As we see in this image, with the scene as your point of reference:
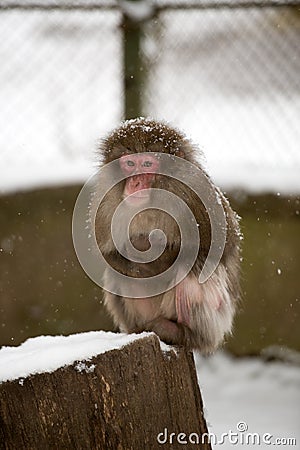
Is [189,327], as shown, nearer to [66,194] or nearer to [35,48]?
[66,194]

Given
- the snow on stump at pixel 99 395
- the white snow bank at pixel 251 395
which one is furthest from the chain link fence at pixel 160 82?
the snow on stump at pixel 99 395

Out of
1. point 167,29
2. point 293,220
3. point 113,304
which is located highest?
point 167,29

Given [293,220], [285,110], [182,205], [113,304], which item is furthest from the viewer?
[285,110]

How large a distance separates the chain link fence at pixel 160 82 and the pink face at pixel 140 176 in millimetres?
2280

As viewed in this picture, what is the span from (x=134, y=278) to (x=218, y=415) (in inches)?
75.8

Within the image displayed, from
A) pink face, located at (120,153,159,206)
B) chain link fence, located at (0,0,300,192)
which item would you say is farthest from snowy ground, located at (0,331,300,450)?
pink face, located at (120,153,159,206)

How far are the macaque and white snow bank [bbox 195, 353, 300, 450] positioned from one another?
1.36 meters

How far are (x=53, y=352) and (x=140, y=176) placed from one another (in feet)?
2.58

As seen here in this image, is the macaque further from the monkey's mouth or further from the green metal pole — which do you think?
the green metal pole

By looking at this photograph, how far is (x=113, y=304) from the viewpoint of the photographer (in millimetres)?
2865

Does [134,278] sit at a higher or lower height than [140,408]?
higher

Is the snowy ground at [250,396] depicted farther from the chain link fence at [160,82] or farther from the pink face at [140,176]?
the pink face at [140,176]

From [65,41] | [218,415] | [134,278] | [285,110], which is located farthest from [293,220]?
[134,278]

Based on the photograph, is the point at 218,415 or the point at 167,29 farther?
the point at 167,29
